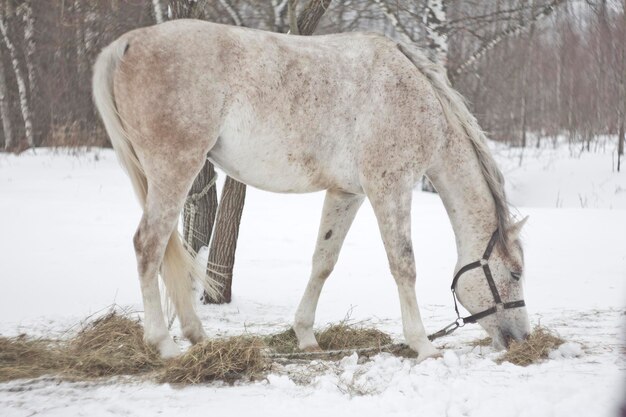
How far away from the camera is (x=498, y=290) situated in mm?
4344

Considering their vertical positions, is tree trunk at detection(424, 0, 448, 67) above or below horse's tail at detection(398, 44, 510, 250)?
above

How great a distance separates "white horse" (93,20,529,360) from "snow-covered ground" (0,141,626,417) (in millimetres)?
722

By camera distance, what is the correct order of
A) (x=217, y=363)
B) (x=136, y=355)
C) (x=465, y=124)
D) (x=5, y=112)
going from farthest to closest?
(x=5, y=112) < (x=465, y=124) < (x=136, y=355) < (x=217, y=363)

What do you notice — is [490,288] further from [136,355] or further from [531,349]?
[136,355]

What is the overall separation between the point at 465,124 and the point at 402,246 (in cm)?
106

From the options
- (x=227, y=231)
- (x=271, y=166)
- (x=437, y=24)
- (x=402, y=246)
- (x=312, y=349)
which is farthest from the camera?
(x=437, y=24)

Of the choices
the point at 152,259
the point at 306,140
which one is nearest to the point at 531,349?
the point at 306,140

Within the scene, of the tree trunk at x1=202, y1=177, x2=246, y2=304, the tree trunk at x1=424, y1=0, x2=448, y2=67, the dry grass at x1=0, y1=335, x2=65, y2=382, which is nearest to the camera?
the dry grass at x1=0, y1=335, x2=65, y2=382

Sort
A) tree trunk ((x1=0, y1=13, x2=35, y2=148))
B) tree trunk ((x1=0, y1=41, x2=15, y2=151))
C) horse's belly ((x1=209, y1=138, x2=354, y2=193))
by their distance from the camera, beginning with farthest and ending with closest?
1. tree trunk ((x1=0, y1=41, x2=15, y2=151))
2. tree trunk ((x1=0, y1=13, x2=35, y2=148))
3. horse's belly ((x1=209, y1=138, x2=354, y2=193))

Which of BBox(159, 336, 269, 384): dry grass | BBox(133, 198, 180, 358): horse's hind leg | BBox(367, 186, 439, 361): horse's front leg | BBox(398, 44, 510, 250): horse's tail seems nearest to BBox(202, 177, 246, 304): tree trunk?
BBox(133, 198, 180, 358): horse's hind leg

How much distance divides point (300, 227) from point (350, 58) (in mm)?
6669

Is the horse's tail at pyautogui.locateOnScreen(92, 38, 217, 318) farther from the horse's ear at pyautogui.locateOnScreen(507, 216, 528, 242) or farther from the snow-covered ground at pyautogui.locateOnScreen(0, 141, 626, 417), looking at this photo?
the horse's ear at pyautogui.locateOnScreen(507, 216, 528, 242)

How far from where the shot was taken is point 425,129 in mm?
4270

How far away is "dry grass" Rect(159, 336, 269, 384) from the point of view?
11.2 feet
